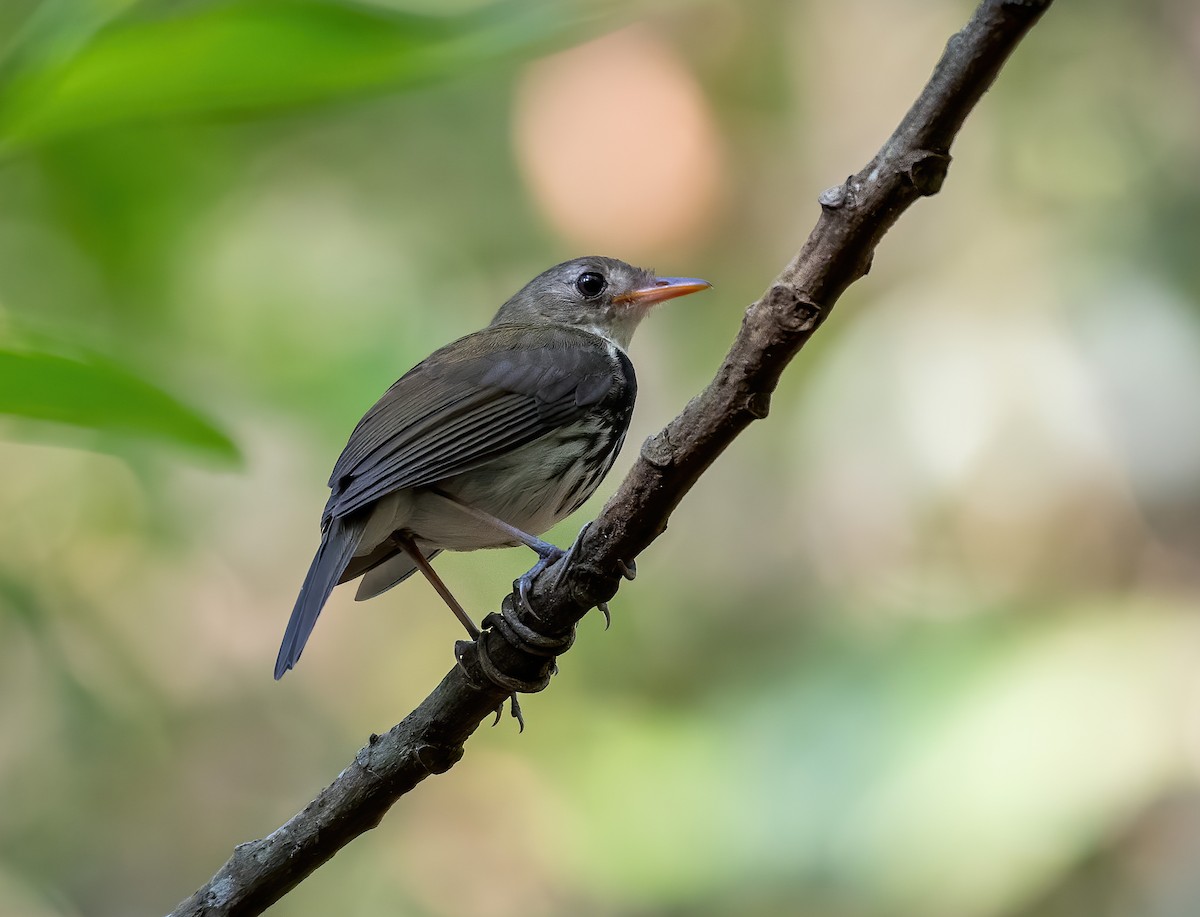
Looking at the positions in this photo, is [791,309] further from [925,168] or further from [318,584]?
[318,584]

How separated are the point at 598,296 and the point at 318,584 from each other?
167 centimetres

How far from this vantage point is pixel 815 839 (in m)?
3.69

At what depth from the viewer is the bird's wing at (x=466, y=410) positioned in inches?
117

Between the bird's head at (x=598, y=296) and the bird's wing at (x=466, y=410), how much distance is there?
559 millimetres

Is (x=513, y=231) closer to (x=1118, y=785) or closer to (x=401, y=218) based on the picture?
(x=401, y=218)

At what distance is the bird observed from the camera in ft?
9.68

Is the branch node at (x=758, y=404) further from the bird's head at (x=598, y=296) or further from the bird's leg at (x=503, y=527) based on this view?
the bird's head at (x=598, y=296)

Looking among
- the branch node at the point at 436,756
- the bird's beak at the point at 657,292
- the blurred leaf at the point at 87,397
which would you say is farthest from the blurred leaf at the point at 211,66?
the bird's beak at the point at 657,292

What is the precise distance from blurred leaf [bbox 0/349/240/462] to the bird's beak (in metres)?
2.82

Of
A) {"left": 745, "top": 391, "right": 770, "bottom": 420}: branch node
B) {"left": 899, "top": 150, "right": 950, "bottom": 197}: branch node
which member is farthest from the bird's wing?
{"left": 899, "top": 150, "right": 950, "bottom": 197}: branch node

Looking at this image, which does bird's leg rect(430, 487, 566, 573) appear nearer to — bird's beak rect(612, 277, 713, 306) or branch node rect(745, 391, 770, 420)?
branch node rect(745, 391, 770, 420)

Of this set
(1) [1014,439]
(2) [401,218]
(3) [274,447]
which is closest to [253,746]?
(3) [274,447]

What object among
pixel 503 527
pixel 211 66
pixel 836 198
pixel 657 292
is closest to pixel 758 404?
pixel 836 198

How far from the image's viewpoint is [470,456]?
3008 millimetres
